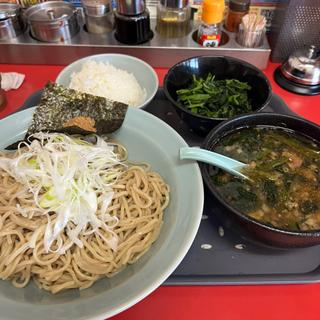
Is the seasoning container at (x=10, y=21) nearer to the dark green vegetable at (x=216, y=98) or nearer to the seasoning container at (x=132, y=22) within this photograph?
the seasoning container at (x=132, y=22)

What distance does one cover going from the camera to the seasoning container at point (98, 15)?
164 centimetres

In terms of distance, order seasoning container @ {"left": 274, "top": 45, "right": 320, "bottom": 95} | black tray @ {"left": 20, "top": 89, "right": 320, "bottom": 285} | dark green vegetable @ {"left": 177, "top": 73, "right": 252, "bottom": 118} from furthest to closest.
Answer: seasoning container @ {"left": 274, "top": 45, "right": 320, "bottom": 95}
dark green vegetable @ {"left": 177, "top": 73, "right": 252, "bottom": 118}
black tray @ {"left": 20, "top": 89, "right": 320, "bottom": 285}

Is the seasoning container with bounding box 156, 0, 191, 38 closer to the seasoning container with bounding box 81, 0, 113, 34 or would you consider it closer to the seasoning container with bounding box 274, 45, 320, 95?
the seasoning container with bounding box 81, 0, 113, 34

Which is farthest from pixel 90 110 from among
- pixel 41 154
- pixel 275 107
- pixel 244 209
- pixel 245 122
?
pixel 275 107

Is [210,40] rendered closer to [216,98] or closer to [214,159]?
[216,98]

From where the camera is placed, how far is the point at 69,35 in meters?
1.69

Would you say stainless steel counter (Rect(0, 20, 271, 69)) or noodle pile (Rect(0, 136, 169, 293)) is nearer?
noodle pile (Rect(0, 136, 169, 293))

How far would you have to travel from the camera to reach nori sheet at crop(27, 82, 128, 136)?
1195 millimetres

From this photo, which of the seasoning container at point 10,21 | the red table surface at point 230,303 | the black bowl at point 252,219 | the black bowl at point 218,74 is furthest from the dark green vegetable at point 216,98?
the seasoning container at point 10,21

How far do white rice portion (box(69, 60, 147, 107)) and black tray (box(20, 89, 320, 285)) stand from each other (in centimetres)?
67

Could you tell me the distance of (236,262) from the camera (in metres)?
0.94

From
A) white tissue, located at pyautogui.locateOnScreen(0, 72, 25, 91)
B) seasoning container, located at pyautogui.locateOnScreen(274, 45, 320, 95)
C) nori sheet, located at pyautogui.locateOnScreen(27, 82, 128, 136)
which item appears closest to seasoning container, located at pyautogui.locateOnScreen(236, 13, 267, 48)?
seasoning container, located at pyautogui.locateOnScreen(274, 45, 320, 95)

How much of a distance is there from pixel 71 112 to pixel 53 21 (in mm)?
685

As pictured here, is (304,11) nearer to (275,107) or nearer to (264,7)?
(264,7)
